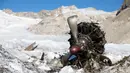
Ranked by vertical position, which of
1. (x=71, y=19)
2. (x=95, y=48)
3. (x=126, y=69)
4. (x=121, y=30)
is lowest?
(x=126, y=69)

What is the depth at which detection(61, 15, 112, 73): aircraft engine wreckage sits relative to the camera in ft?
39.7

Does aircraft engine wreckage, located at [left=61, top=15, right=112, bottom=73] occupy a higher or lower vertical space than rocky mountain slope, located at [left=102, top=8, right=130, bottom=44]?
lower

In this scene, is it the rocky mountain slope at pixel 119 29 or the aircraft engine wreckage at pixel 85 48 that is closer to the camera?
the aircraft engine wreckage at pixel 85 48

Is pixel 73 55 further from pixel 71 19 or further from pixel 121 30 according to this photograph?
pixel 121 30

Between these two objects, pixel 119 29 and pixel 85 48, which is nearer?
pixel 85 48

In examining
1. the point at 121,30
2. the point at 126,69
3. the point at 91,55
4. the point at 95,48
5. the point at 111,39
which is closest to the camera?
the point at 126,69

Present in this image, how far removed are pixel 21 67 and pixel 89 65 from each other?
2.69 meters

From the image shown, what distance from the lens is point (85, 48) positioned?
40.8ft

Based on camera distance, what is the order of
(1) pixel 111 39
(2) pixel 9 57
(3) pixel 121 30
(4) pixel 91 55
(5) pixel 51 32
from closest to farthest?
(2) pixel 9 57
(4) pixel 91 55
(1) pixel 111 39
(3) pixel 121 30
(5) pixel 51 32

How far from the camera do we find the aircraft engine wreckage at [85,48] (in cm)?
1211

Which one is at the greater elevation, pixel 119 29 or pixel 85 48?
pixel 119 29

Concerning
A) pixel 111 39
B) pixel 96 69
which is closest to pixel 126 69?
pixel 96 69

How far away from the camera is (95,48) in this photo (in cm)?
1362

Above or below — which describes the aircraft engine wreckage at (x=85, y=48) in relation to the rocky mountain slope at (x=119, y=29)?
below
